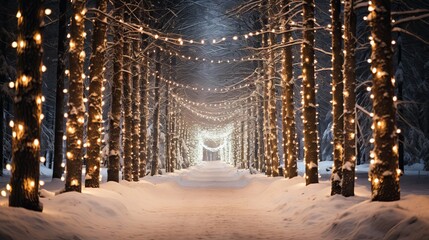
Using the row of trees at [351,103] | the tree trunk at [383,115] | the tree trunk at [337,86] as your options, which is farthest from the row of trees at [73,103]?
the tree trunk at [383,115]

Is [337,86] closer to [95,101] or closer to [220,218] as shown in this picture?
[220,218]

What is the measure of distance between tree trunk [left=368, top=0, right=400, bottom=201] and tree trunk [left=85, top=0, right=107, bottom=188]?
902 centimetres

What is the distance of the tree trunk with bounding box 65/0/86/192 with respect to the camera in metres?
14.5

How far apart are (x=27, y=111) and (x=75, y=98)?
4.57 metres

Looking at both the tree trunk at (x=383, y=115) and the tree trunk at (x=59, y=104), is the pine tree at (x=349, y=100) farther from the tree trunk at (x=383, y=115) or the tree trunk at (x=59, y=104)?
the tree trunk at (x=59, y=104)

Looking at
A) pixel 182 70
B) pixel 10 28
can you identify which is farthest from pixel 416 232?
pixel 182 70

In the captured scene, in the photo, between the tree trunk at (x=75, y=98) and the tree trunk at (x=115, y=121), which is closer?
the tree trunk at (x=75, y=98)

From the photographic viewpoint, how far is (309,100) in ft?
61.3

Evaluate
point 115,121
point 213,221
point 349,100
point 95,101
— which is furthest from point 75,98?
point 349,100

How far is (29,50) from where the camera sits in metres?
10.2

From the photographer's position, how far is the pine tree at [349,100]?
1395cm

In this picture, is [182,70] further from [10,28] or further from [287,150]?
[287,150]

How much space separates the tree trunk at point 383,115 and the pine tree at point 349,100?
99.4 inches

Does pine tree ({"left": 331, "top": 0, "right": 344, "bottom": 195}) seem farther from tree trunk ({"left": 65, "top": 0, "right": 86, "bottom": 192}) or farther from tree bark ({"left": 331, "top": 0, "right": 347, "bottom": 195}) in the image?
tree trunk ({"left": 65, "top": 0, "right": 86, "bottom": 192})
